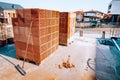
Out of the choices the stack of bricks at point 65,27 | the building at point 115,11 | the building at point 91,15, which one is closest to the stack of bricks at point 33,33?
the stack of bricks at point 65,27

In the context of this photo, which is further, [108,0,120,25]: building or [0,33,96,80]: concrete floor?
[108,0,120,25]: building

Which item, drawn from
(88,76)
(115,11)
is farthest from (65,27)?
Answer: (115,11)

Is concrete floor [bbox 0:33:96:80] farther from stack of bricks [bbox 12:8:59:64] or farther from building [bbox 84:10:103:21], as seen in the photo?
building [bbox 84:10:103:21]

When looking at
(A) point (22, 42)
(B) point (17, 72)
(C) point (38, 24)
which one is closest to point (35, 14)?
(C) point (38, 24)

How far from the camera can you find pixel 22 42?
7.75 m

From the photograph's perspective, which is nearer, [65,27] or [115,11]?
[65,27]

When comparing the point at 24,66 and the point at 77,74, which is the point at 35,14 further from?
the point at 77,74

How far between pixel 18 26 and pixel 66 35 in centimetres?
536

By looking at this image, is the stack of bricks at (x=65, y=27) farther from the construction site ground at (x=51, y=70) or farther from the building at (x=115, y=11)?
the building at (x=115, y=11)

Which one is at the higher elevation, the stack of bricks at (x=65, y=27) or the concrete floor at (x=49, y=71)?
the stack of bricks at (x=65, y=27)

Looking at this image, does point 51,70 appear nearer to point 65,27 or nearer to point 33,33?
point 33,33

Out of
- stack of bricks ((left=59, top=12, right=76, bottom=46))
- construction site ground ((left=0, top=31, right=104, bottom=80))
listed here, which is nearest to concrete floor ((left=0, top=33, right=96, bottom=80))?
construction site ground ((left=0, top=31, right=104, bottom=80))

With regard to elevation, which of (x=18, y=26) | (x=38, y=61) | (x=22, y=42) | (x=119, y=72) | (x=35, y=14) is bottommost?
(x=119, y=72)

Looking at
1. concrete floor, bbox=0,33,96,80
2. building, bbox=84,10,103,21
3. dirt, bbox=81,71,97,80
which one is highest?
building, bbox=84,10,103,21
